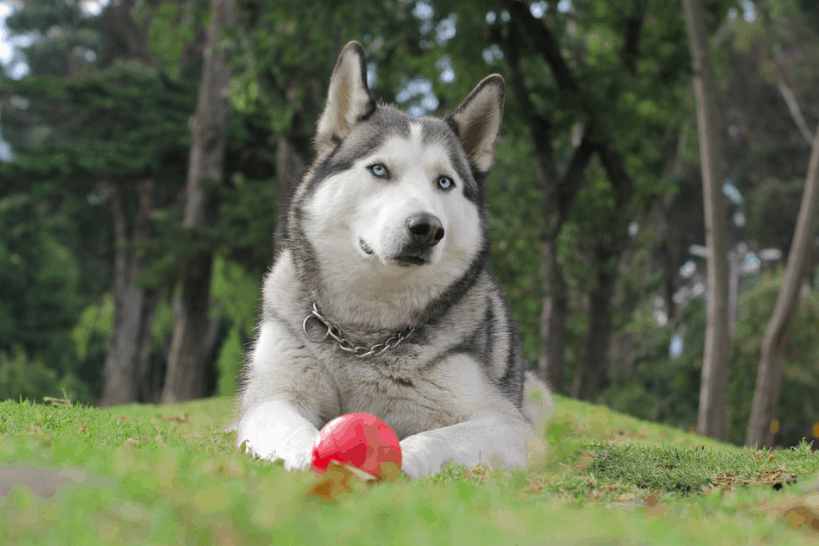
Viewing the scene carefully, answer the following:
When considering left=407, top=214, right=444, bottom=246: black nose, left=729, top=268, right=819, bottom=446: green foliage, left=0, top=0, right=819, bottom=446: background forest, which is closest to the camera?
left=407, top=214, right=444, bottom=246: black nose

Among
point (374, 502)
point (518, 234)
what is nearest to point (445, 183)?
point (374, 502)

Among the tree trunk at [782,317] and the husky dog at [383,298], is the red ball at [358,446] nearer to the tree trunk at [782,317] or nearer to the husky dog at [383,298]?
A: the husky dog at [383,298]

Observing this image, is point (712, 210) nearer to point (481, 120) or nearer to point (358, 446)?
point (481, 120)

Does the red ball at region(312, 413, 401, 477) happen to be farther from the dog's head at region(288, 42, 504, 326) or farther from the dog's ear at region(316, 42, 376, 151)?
the dog's ear at region(316, 42, 376, 151)

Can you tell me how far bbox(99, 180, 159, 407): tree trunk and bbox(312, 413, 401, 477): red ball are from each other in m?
18.4

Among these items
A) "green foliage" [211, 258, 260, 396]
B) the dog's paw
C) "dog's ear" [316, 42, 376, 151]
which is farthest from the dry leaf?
"green foliage" [211, 258, 260, 396]

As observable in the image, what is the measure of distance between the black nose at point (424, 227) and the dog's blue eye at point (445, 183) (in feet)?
1.67

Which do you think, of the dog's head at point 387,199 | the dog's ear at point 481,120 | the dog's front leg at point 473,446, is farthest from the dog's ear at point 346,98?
the dog's front leg at point 473,446

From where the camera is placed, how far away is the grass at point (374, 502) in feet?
5.72

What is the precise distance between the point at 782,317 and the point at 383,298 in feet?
24.4

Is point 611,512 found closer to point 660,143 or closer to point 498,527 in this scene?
point 498,527

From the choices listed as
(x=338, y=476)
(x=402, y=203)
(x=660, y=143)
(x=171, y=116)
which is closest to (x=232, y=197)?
(x=171, y=116)

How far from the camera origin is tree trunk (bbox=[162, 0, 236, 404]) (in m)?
14.6

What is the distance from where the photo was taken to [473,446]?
3.32 meters
